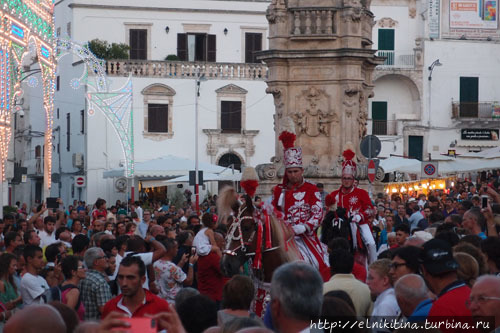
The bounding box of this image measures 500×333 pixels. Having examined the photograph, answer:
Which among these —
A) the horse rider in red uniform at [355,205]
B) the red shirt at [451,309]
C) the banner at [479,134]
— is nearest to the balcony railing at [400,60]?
the banner at [479,134]

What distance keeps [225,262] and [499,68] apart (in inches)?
1622

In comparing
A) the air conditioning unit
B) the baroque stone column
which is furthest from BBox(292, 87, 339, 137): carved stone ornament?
the air conditioning unit

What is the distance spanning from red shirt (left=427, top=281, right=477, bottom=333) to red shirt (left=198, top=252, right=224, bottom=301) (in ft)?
16.6

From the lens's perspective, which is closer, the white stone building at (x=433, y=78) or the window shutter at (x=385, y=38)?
the white stone building at (x=433, y=78)

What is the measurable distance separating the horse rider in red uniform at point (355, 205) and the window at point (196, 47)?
113ft

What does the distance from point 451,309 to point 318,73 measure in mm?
14365

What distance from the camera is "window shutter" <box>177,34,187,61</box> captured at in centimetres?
4731

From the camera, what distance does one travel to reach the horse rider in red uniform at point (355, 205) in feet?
42.2

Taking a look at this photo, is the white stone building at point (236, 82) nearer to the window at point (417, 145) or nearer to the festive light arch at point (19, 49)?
the window at point (417, 145)

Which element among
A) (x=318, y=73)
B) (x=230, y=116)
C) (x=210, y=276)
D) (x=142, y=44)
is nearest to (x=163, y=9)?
(x=142, y=44)

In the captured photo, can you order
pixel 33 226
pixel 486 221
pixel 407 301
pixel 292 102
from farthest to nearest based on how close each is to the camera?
pixel 292 102, pixel 33 226, pixel 486 221, pixel 407 301

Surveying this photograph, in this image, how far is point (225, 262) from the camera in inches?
376

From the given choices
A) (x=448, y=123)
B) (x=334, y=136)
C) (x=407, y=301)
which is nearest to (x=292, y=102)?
(x=334, y=136)

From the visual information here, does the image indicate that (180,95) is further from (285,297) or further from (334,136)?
(285,297)
